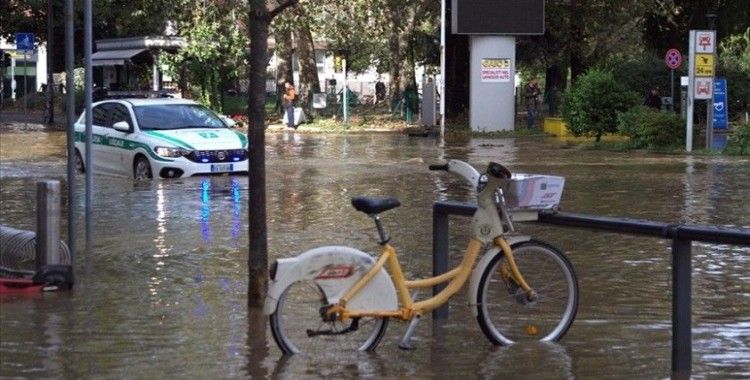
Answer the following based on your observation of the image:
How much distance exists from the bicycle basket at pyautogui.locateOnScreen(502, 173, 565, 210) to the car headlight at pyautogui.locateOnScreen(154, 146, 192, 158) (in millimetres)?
14326

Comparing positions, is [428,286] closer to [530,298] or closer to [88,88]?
[530,298]

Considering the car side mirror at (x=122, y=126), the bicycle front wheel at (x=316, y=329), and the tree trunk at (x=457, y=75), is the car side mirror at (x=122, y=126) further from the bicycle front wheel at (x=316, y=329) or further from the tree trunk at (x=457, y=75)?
the tree trunk at (x=457, y=75)

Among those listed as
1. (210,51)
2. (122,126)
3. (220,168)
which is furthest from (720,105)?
(122,126)

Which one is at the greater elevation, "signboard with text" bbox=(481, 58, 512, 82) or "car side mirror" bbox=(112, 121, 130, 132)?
"signboard with text" bbox=(481, 58, 512, 82)

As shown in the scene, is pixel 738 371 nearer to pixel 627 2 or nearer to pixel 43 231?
pixel 43 231

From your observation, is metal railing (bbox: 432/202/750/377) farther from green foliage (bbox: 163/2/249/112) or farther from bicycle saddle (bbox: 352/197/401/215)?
green foliage (bbox: 163/2/249/112)

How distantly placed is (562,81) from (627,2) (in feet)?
23.6

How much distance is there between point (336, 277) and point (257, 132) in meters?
1.85

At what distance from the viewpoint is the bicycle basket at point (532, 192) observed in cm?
789

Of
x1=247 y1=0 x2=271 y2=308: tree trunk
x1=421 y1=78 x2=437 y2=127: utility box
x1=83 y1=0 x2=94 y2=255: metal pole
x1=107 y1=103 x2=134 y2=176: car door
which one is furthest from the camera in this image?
x1=421 y1=78 x2=437 y2=127: utility box

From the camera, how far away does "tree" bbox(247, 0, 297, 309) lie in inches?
362

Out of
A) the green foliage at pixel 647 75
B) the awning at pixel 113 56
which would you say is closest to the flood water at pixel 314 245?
the green foliage at pixel 647 75

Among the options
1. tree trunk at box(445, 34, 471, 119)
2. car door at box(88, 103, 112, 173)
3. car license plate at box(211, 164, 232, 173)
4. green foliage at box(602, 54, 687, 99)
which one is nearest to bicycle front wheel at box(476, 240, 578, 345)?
car license plate at box(211, 164, 232, 173)

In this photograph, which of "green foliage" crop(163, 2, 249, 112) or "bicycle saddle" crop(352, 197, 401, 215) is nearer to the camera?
"bicycle saddle" crop(352, 197, 401, 215)
